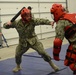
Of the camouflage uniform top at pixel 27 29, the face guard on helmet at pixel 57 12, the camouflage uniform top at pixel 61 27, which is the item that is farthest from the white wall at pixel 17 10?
the camouflage uniform top at pixel 61 27

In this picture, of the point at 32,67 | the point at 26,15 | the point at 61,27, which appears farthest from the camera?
the point at 32,67

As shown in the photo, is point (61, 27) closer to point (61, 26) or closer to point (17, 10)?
point (61, 26)

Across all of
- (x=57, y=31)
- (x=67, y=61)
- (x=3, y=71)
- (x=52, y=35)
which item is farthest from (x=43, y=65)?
(x=52, y=35)

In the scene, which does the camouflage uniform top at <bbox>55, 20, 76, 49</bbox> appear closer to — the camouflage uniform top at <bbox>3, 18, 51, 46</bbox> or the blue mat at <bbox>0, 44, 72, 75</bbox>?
the camouflage uniform top at <bbox>3, 18, 51, 46</bbox>

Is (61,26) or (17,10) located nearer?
(61,26)

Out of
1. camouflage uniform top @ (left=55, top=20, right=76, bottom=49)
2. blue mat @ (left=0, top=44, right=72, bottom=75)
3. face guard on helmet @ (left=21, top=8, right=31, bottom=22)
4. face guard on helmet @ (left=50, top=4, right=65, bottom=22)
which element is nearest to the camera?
camouflage uniform top @ (left=55, top=20, right=76, bottom=49)

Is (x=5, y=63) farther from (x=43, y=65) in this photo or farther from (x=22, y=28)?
(x=22, y=28)

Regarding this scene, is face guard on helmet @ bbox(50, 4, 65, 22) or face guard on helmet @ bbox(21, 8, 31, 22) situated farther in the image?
face guard on helmet @ bbox(21, 8, 31, 22)

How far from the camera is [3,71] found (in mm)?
5996

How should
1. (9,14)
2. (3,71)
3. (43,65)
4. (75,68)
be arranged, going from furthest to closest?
(9,14), (43,65), (3,71), (75,68)

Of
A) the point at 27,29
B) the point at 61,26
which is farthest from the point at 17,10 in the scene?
the point at 61,26

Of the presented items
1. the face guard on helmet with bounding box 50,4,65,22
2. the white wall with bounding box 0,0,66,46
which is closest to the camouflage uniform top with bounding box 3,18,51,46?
the face guard on helmet with bounding box 50,4,65,22

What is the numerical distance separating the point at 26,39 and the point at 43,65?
1.22 meters

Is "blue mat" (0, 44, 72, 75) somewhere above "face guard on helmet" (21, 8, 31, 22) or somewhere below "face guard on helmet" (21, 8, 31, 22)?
below
